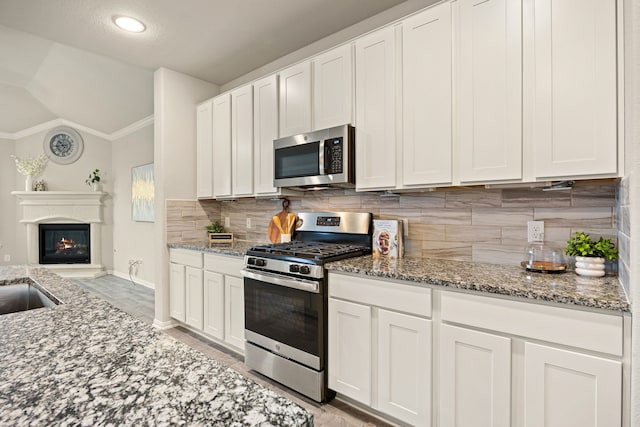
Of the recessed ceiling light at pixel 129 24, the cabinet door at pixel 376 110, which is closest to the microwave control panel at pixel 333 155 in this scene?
the cabinet door at pixel 376 110

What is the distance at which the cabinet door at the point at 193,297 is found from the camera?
303 centimetres

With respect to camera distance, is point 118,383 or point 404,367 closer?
point 118,383

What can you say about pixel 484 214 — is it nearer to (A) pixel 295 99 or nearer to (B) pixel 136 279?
(A) pixel 295 99

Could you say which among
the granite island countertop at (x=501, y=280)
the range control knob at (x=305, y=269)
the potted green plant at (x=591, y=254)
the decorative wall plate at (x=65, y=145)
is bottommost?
the range control knob at (x=305, y=269)

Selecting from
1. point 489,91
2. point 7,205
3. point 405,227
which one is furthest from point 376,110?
point 7,205

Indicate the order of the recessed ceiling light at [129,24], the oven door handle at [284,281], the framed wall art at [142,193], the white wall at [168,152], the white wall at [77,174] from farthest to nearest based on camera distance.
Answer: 1. the white wall at [77,174]
2. the framed wall art at [142,193]
3. the white wall at [168,152]
4. the recessed ceiling light at [129,24]
5. the oven door handle at [284,281]

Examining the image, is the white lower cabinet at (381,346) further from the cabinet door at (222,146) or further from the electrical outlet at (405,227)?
the cabinet door at (222,146)

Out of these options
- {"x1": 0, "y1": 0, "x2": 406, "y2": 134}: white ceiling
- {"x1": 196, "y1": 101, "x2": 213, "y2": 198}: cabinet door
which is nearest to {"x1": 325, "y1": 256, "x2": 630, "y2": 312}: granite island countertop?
{"x1": 0, "y1": 0, "x2": 406, "y2": 134}: white ceiling

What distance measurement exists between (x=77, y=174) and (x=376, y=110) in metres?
6.51

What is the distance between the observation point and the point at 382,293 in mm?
1784

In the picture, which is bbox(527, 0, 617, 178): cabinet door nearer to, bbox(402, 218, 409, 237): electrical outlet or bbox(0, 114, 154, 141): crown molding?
bbox(402, 218, 409, 237): electrical outlet

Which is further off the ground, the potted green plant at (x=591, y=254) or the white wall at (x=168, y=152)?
the white wall at (x=168, y=152)

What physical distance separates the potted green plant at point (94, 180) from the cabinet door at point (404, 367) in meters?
6.44

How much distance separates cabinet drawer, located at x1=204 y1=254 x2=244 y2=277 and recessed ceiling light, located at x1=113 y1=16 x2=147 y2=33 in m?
1.94
